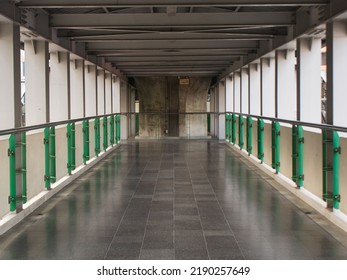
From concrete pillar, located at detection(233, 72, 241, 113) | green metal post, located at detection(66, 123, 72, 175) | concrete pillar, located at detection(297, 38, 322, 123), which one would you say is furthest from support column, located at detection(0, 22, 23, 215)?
concrete pillar, located at detection(233, 72, 241, 113)

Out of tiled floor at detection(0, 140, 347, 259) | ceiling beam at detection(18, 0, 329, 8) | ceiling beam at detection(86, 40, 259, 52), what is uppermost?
ceiling beam at detection(86, 40, 259, 52)

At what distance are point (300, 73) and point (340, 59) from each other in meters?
1.90

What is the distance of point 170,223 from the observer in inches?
205

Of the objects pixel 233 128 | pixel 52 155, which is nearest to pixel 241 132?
pixel 233 128

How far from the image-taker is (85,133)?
9.77 meters

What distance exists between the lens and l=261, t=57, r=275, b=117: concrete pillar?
1098 cm

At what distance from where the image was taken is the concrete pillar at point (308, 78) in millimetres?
7688

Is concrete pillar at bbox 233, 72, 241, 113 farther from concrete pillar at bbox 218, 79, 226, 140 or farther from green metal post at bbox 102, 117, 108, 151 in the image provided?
green metal post at bbox 102, 117, 108, 151

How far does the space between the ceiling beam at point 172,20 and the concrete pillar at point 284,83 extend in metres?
1.65

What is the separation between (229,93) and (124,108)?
4.26 meters

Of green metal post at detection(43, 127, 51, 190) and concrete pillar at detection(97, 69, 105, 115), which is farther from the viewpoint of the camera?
concrete pillar at detection(97, 69, 105, 115)

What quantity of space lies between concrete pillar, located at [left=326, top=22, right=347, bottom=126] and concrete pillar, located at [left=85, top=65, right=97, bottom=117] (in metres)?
7.30

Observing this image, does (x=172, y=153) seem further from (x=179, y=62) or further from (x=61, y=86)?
(x=61, y=86)

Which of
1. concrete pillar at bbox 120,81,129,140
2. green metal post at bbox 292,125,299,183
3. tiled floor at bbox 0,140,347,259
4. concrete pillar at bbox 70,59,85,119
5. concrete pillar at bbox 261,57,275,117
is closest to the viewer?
tiled floor at bbox 0,140,347,259
